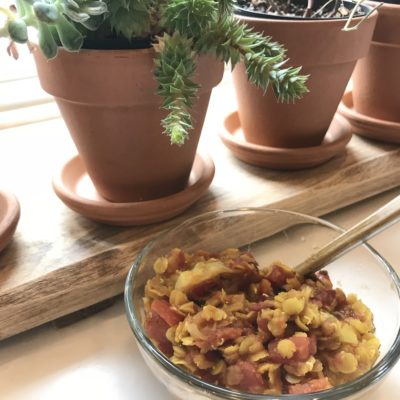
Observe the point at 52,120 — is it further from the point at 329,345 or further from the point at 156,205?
the point at 329,345

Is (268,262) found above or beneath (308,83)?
beneath

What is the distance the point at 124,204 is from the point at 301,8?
299 mm

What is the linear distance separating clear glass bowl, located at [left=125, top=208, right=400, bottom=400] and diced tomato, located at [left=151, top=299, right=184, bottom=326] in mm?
16

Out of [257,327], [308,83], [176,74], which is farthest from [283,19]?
[257,327]

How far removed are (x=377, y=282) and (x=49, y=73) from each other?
323mm

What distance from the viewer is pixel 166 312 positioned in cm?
42

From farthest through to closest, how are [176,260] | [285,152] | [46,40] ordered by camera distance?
[285,152] → [176,260] → [46,40]

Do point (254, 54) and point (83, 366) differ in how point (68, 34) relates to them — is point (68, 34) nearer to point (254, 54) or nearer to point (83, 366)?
point (254, 54)

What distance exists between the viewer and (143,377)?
1.46 feet

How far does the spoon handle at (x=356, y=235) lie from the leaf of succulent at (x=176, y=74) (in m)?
0.15

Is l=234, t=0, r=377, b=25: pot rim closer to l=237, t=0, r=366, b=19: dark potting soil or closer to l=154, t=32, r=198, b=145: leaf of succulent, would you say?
l=237, t=0, r=366, b=19: dark potting soil

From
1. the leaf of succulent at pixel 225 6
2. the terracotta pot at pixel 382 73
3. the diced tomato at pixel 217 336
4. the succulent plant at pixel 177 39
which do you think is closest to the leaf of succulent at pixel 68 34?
the succulent plant at pixel 177 39

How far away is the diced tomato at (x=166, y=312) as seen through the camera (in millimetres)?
416

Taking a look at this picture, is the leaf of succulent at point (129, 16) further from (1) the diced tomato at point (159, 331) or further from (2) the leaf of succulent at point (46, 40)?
(1) the diced tomato at point (159, 331)
